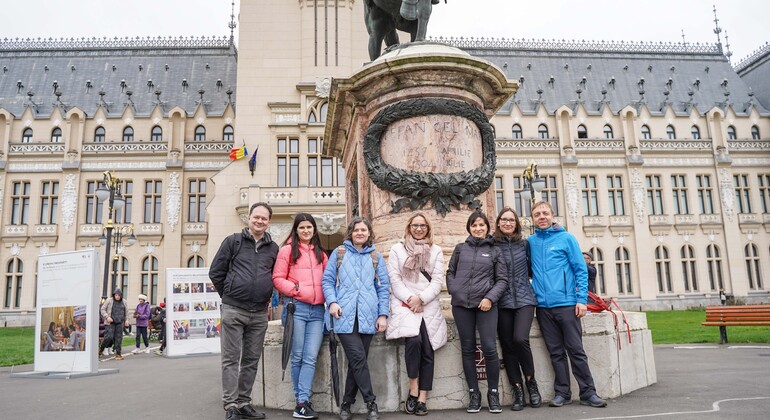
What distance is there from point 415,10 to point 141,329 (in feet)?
42.1

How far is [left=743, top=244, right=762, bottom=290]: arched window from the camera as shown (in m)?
38.6

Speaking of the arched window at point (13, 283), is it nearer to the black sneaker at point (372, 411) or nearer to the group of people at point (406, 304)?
the group of people at point (406, 304)

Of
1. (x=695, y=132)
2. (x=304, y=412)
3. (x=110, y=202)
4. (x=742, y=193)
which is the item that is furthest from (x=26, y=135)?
(x=742, y=193)

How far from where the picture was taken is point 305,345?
5.16 meters

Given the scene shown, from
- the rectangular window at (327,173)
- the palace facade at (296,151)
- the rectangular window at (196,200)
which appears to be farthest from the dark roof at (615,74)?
the rectangular window at (196,200)

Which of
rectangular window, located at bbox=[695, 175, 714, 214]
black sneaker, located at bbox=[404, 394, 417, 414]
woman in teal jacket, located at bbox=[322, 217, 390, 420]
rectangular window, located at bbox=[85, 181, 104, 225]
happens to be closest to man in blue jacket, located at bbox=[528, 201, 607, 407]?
black sneaker, located at bbox=[404, 394, 417, 414]

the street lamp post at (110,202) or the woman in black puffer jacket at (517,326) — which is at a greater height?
the street lamp post at (110,202)

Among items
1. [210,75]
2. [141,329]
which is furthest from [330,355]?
[210,75]

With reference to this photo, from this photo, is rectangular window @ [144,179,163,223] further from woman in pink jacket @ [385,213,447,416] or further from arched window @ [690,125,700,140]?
arched window @ [690,125,700,140]

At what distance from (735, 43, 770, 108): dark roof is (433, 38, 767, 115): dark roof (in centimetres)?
107

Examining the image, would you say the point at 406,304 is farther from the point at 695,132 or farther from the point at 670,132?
the point at 695,132

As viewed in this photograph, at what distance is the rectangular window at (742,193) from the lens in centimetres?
3953

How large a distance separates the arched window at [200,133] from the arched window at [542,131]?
2329 cm

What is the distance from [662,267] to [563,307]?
37310 mm
